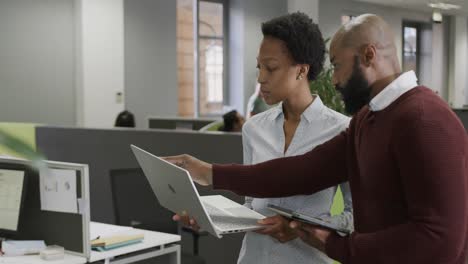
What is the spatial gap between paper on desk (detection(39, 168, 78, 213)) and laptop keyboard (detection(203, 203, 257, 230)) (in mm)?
1069

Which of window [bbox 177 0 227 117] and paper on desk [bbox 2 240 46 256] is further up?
window [bbox 177 0 227 117]

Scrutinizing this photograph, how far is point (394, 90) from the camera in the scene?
3.66ft

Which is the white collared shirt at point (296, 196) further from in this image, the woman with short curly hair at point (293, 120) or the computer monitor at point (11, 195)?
the computer monitor at point (11, 195)

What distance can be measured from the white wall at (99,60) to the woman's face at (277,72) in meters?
5.54

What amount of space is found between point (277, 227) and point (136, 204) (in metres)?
2.30

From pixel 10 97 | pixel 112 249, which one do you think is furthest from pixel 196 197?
pixel 10 97

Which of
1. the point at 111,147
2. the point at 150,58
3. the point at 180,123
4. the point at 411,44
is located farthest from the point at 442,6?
the point at 111,147

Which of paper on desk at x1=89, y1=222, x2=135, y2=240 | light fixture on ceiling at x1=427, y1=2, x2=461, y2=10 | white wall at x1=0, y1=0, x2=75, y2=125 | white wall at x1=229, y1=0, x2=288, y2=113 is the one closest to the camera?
paper on desk at x1=89, y1=222, x2=135, y2=240

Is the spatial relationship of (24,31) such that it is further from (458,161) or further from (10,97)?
(458,161)

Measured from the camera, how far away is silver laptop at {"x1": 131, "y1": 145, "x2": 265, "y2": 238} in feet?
4.24

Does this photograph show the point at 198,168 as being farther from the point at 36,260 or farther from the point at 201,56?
the point at 201,56

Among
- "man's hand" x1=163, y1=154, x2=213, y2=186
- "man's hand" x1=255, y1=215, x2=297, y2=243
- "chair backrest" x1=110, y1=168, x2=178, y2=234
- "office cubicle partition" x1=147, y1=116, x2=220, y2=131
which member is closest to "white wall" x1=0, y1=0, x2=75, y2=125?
"office cubicle partition" x1=147, y1=116, x2=220, y2=131

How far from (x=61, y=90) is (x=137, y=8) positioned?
1569 millimetres

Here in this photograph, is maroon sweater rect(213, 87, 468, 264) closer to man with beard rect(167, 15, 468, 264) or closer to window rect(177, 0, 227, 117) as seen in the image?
man with beard rect(167, 15, 468, 264)
